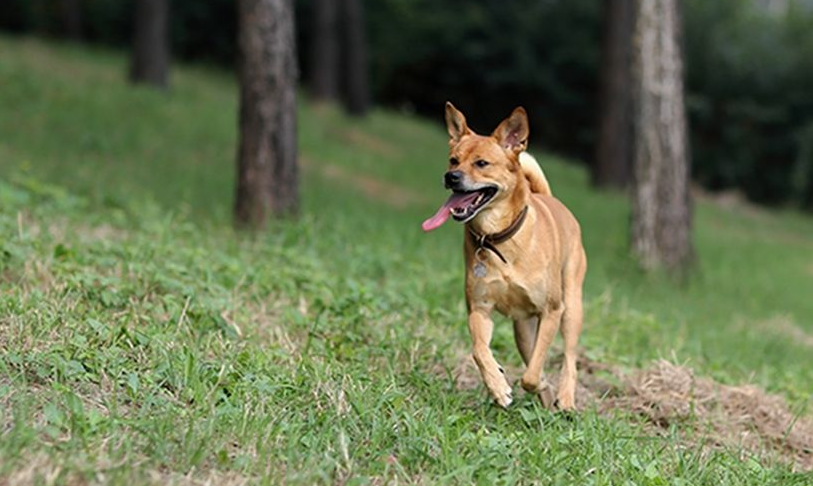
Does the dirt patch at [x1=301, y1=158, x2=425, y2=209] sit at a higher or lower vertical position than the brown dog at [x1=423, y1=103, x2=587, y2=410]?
lower

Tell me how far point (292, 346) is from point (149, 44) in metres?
16.5

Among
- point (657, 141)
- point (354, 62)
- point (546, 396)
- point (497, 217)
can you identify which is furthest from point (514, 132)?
point (354, 62)

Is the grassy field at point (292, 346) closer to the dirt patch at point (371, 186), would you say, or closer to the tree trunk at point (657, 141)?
the tree trunk at point (657, 141)

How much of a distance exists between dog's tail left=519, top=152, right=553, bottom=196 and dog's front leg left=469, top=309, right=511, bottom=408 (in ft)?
3.63

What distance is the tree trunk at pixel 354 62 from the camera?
2467 cm

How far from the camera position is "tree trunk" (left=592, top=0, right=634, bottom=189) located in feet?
69.2

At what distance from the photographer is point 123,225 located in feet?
31.3

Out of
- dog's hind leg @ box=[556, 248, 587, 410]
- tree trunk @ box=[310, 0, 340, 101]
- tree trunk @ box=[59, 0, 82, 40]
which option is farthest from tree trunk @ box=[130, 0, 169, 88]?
dog's hind leg @ box=[556, 248, 587, 410]

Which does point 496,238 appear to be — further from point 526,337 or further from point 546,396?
point 546,396

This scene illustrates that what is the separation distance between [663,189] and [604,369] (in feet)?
19.0

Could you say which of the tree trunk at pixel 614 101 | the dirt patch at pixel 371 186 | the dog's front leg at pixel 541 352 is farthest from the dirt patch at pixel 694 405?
the tree trunk at pixel 614 101

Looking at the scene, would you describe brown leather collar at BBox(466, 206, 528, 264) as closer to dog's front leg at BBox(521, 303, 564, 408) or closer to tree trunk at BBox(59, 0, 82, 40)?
dog's front leg at BBox(521, 303, 564, 408)

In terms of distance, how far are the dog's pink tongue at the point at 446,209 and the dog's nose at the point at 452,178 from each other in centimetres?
8

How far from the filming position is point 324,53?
2508 centimetres
